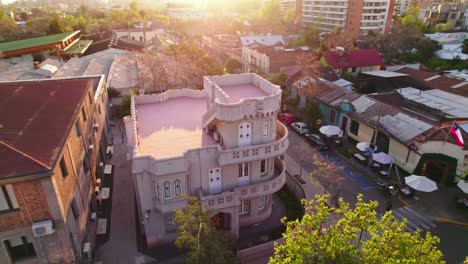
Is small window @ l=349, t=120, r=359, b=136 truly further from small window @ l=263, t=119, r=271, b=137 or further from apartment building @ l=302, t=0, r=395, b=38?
apartment building @ l=302, t=0, r=395, b=38

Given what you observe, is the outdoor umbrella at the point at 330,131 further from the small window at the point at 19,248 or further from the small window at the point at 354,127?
the small window at the point at 19,248

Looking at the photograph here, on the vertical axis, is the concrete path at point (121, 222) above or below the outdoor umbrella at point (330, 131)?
below

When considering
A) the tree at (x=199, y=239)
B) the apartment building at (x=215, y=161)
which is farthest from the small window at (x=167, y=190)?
the tree at (x=199, y=239)

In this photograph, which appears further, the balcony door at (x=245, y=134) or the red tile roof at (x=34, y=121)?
the balcony door at (x=245, y=134)

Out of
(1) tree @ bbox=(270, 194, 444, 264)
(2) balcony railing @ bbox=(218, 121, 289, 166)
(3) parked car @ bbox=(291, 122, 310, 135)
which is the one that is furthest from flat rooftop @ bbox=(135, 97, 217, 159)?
(3) parked car @ bbox=(291, 122, 310, 135)

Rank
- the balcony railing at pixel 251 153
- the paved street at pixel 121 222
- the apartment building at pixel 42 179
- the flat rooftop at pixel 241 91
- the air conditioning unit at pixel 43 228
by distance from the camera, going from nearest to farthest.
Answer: the apartment building at pixel 42 179 → the air conditioning unit at pixel 43 228 → the balcony railing at pixel 251 153 → the paved street at pixel 121 222 → the flat rooftop at pixel 241 91

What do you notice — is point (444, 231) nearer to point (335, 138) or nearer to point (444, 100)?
point (335, 138)

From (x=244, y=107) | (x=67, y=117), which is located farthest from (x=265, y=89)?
(x=67, y=117)
